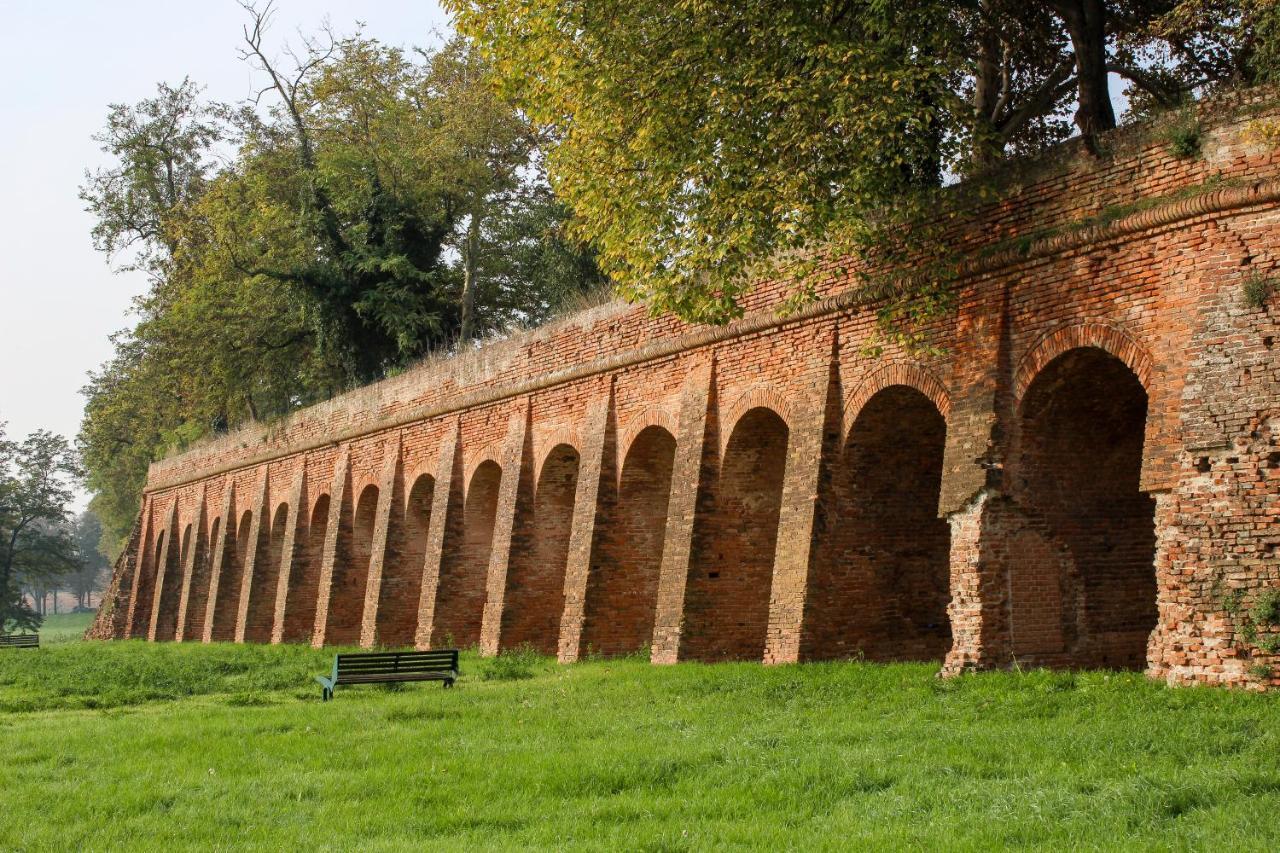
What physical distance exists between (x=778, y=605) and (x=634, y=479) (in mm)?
4689

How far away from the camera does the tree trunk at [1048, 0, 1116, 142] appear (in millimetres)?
14289

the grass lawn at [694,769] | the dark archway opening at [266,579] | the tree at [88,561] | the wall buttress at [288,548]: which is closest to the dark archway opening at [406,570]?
the wall buttress at [288,548]

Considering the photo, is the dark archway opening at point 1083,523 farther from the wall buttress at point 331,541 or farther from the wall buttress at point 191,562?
the wall buttress at point 191,562

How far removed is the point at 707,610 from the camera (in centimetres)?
1566

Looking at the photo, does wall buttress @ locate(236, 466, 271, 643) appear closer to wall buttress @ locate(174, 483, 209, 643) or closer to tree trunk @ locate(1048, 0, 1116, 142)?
wall buttress @ locate(174, 483, 209, 643)

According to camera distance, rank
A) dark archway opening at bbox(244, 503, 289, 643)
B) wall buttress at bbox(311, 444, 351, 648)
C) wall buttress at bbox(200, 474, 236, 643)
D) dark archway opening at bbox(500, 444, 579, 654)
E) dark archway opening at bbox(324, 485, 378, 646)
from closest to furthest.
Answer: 1. dark archway opening at bbox(500, 444, 579, 654)
2. dark archway opening at bbox(324, 485, 378, 646)
3. wall buttress at bbox(311, 444, 351, 648)
4. dark archway opening at bbox(244, 503, 289, 643)
5. wall buttress at bbox(200, 474, 236, 643)

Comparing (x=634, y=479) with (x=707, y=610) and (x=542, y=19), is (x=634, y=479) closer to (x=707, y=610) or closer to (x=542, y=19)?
(x=707, y=610)

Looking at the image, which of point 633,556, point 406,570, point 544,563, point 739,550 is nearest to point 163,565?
point 406,570

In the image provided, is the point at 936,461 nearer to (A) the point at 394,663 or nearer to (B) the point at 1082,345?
(B) the point at 1082,345

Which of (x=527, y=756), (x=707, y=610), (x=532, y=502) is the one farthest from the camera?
(x=532, y=502)

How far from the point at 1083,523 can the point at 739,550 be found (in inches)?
192

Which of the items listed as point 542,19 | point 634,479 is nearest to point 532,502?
point 634,479

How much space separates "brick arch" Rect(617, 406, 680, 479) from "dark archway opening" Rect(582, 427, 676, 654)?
0.25 feet

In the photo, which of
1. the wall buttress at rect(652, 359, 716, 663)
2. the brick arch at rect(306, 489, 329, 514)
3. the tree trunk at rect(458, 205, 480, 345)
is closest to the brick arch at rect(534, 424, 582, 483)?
the wall buttress at rect(652, 359, 716, 663)
